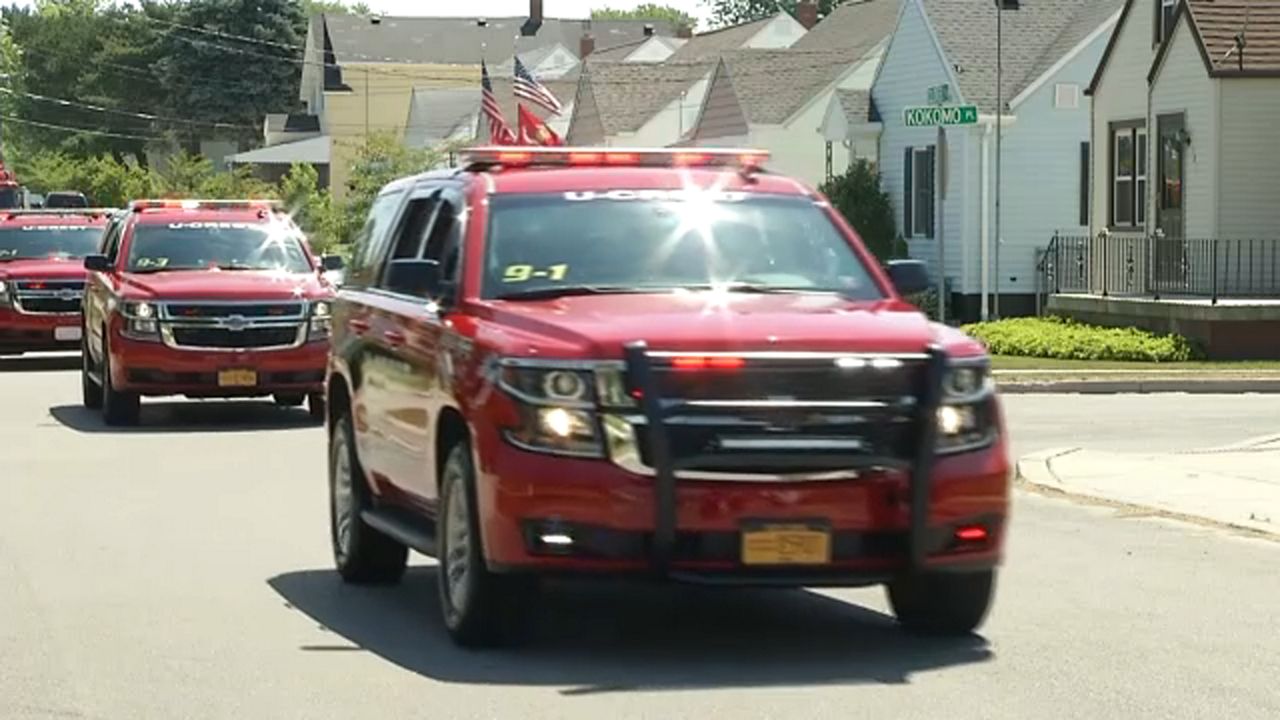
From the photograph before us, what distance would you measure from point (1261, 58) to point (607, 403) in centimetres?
2896

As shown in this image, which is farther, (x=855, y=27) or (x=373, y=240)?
(x=855, y=27)

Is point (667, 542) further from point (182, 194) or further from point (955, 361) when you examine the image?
point (182, 194)

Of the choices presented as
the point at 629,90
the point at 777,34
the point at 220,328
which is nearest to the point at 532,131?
the point at 629,90

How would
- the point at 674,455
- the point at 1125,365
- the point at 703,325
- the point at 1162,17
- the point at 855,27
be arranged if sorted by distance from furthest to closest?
the point at 855,27 → the point at 1162,17 → the point at 1125,365 → the point at 703,325 → the point at 674,455

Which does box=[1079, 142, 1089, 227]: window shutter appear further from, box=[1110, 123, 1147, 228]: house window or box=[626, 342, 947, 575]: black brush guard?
box=[626, 342, 947, 575]: black brush guard

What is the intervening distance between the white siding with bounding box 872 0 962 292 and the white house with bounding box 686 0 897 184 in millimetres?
5148

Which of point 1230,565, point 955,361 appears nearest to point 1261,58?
point 1230,565

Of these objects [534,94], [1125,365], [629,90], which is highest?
[629,90]

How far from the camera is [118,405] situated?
22328 mm

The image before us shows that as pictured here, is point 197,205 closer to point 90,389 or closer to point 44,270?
point 90,389

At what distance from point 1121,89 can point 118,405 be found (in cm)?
2259

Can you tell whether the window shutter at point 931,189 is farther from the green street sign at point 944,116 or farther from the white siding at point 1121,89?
the green street sign at point 944,116

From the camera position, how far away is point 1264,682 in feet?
30.8

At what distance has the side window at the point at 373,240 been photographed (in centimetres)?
1240
